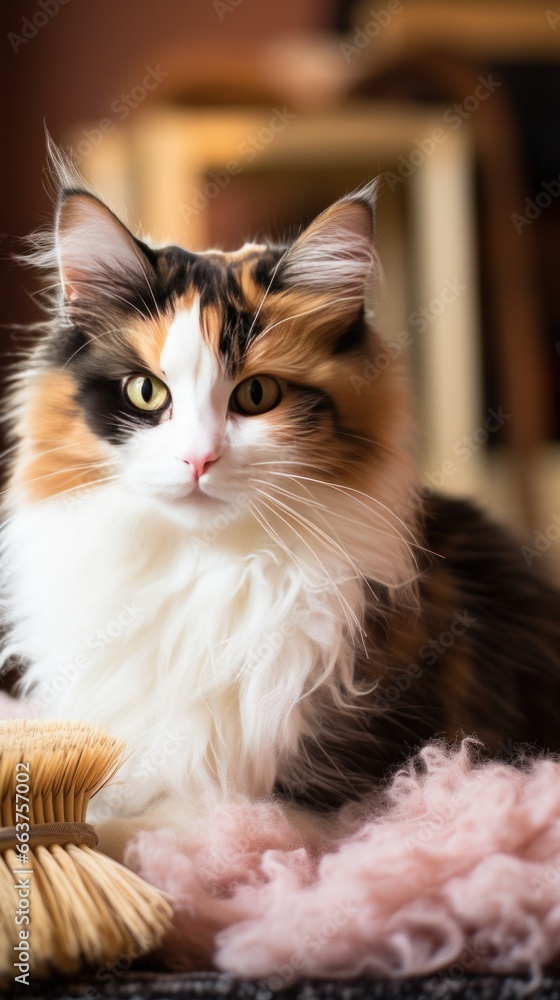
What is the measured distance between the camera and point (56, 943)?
646mm

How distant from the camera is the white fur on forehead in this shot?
3.36ft

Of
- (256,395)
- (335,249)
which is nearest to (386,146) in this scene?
(335,249)

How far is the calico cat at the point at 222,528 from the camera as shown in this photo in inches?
37.4

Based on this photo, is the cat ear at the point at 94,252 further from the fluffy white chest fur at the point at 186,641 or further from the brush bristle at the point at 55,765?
the brush bristle at the point at 55,765

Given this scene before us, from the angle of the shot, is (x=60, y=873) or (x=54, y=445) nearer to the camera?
(x=60, y=873)

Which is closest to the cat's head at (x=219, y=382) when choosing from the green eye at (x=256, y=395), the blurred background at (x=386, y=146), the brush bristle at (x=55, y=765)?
the green eye at (x=256, y=395)

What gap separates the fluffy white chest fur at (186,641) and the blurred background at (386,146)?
1.36 metres

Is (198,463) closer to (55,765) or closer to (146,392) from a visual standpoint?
(146,392)

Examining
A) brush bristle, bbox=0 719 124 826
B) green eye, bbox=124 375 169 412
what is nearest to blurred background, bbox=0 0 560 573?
green eye, bbox=124 375 169 412

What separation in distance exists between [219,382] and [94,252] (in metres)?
0.22

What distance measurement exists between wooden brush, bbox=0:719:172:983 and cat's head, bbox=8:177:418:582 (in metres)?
0.28

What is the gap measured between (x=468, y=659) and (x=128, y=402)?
1.69 ft

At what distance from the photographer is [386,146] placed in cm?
298

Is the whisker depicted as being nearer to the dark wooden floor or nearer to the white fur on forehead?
the white fur on forehead
